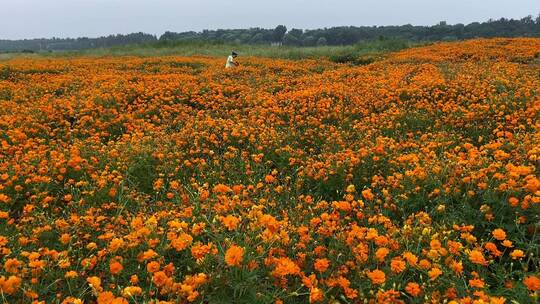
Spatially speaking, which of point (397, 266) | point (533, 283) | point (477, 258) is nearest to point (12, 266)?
point (397, 266)

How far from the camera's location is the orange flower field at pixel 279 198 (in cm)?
286

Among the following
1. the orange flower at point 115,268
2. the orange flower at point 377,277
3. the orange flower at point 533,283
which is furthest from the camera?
the orange flower at point 115,268

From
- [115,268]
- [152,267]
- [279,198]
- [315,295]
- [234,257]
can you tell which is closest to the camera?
[315,295]

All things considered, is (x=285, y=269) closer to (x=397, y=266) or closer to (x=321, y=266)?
(x=321, y=266)

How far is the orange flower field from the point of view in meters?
2.86

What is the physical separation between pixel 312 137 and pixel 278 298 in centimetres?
508

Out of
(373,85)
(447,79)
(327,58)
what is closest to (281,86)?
(373,85)

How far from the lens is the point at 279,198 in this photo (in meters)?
4.83

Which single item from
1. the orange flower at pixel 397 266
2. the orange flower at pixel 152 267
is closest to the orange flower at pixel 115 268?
the orange flower at pixel 152 267

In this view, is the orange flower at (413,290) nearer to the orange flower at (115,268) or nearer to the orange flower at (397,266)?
the orange flower at (397,266)

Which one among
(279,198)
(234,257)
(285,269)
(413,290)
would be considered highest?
(234,257)

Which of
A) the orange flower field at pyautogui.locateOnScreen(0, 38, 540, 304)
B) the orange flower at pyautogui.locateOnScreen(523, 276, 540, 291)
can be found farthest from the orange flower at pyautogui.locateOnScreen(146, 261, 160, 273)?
the orange flower at pyautogui.locateOnScreen(523, 276, 540, 291)

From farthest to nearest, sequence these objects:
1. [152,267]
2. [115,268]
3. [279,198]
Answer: [279,198], [115,268], [152,267]

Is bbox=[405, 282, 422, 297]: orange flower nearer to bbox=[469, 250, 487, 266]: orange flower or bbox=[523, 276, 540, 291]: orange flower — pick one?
bbox=[469, 250, 487, 266]: orange flower
